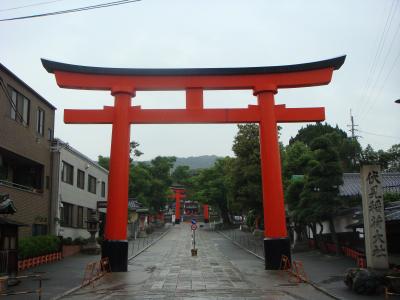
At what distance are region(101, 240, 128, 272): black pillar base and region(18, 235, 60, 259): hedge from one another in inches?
202

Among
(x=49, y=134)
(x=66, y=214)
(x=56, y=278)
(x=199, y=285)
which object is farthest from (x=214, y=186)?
(x=199, y=285)

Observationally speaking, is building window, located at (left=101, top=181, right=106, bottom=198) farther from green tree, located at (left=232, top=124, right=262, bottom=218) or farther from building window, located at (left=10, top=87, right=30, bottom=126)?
building window, located at (left=10, top=87, right=30, bottom=126)

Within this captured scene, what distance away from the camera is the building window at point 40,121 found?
28.6m

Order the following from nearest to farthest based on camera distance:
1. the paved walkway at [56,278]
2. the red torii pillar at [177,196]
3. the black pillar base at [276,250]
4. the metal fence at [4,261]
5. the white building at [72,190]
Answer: the paved walkway at [56,278] < the metal fence at [4,261] < the black pillar base at [276,250] < the white building at [72,190] < the red torii pillar at [177,196]

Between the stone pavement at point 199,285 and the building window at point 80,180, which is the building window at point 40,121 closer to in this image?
the building window at point 80,180

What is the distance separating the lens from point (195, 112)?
21.3m

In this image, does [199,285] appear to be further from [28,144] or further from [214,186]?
[214,186]

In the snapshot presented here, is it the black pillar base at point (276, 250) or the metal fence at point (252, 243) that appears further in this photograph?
the metal fence at point (252, 243)

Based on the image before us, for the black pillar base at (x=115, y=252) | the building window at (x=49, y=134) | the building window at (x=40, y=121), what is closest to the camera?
the black pillar base at (x=115, y=252)

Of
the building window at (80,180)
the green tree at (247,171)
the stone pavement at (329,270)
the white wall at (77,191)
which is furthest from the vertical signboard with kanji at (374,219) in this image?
the building window at (80,180)

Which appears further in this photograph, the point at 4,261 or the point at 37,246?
the point at 37,246

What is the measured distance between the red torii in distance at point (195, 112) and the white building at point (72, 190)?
10719 mm

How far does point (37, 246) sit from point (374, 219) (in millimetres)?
17240

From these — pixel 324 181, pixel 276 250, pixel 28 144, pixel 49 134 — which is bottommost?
pixel 276 250
